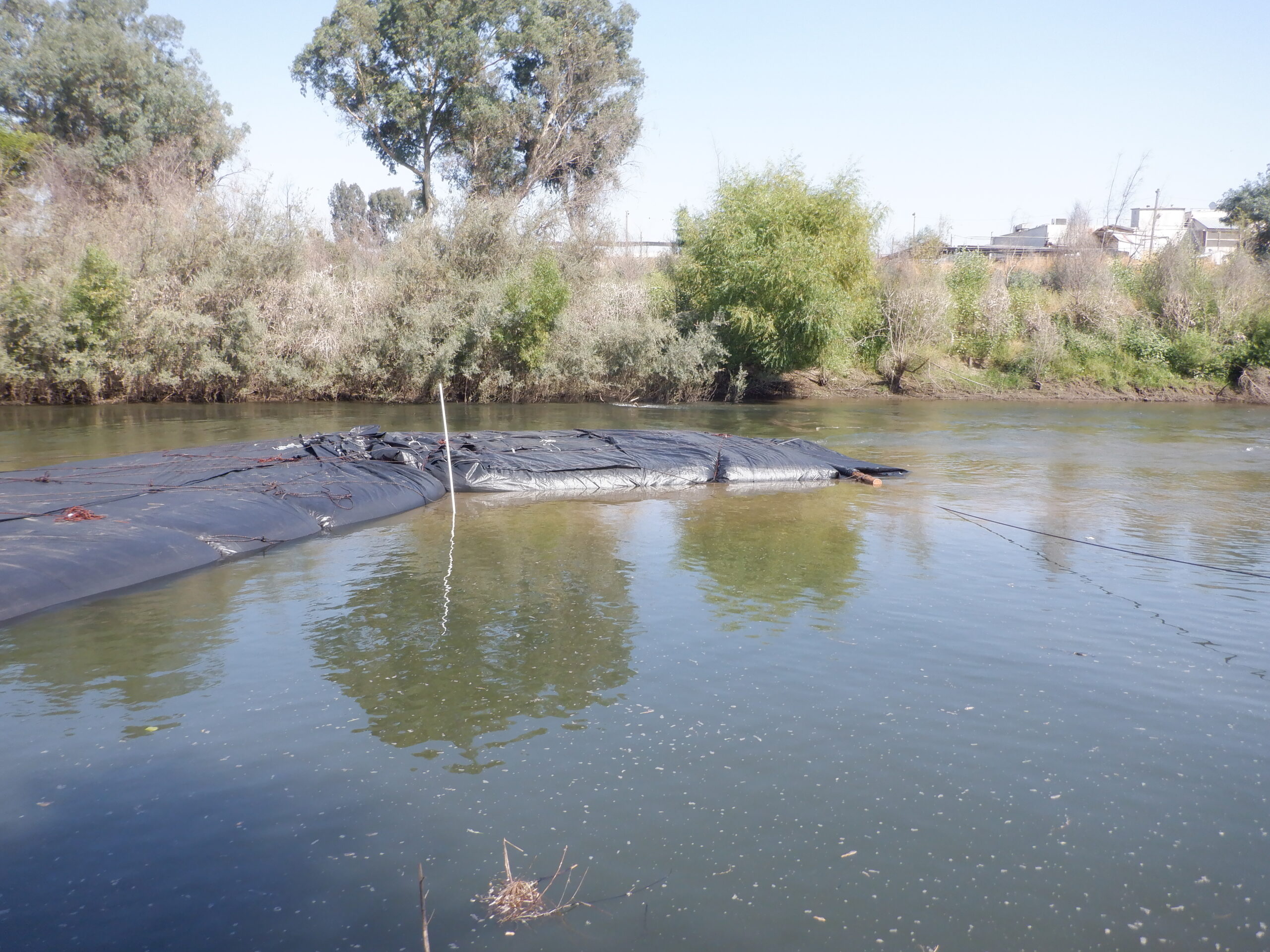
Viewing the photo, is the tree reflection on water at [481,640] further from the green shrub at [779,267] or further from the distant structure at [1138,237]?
the distant structure at [1138,237]

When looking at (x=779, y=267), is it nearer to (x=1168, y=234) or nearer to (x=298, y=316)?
(x=298, y=316)

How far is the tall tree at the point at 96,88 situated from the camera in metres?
34.0

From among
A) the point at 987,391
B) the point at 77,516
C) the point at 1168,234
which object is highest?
the point at 1168,234

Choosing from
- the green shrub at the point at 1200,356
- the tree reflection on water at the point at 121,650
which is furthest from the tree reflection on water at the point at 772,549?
the green shrub at the point at 1200,356

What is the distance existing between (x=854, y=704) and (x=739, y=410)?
20113 millimetres

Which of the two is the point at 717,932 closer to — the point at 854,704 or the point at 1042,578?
the point at 854,704

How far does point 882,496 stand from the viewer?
12422 mm

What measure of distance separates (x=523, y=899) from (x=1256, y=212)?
159 feet

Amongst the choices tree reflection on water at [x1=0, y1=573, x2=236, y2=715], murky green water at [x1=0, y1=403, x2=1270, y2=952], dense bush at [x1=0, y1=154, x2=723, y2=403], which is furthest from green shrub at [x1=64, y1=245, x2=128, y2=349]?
tree reflection on water at [x1=0, y1=573, x2=236, y2=715]

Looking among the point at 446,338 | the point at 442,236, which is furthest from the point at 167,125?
the point at 446,338

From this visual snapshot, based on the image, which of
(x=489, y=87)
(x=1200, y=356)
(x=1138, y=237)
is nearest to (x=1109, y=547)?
(x=1200, y=356)

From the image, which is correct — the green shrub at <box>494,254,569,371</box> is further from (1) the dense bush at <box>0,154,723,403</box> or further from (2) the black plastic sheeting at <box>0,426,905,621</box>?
(2) the black plastic sheeting at <box>0,426,905,621</box>

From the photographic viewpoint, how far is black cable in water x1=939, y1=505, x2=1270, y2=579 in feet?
27.4

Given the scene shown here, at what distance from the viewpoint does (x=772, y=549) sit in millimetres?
9336
